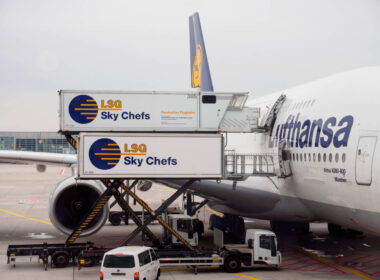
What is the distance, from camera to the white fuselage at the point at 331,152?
42.9 feet

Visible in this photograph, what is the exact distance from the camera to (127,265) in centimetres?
1369

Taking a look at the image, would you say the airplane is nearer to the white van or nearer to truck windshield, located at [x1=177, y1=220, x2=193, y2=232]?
truck windshield, located at [x1=177, y1=220, x2=193, y2=232]

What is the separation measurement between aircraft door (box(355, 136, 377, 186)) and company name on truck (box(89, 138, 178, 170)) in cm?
523

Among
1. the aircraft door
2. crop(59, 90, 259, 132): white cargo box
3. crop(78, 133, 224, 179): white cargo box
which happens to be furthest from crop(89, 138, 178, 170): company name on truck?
the aircraft door

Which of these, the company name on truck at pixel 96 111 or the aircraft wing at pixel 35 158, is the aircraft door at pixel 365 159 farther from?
the aircraft wing at pixel 35 158

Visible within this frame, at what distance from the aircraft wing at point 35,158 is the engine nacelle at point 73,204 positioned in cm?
379

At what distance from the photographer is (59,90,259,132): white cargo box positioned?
16125 mm

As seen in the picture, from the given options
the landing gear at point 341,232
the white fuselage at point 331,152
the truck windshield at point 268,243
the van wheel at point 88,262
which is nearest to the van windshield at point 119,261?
the van wheel at point 88,262

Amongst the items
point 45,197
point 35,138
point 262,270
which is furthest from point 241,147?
point 35,138

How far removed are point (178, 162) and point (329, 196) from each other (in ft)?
13.9

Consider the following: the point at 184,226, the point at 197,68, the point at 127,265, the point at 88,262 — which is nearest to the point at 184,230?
the point at 184,226

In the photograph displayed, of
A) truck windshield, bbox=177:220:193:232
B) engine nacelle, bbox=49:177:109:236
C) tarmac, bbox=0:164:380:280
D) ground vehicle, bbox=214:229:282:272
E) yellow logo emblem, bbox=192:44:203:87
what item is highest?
yellow logo emblem, bbox=192:44:203:87

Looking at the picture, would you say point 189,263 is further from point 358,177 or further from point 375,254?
point 375,254

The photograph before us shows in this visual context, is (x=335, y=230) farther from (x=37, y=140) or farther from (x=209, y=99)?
(x=37, y=140)
